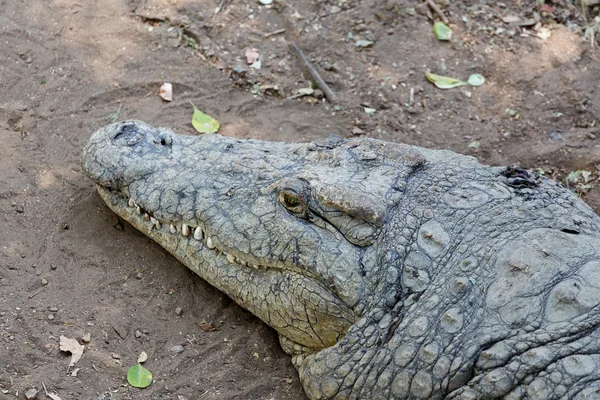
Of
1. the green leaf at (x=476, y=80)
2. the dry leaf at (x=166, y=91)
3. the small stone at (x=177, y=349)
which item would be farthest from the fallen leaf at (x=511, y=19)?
the small stone at (x=177, y=349)

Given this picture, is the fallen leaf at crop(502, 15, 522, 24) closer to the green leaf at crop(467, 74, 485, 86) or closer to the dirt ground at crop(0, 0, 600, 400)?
the dirt ground at crop(0, 0, 600, 400)

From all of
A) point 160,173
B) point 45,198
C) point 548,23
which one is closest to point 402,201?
point 160,173

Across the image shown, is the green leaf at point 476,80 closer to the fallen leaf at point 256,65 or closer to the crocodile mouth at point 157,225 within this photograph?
the fallen leaf at point 256,65

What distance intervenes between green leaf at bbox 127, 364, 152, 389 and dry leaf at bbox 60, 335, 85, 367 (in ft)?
1.01

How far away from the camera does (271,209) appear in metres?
4.23

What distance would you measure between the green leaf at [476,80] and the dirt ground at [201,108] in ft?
0.19

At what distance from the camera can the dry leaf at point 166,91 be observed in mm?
6090

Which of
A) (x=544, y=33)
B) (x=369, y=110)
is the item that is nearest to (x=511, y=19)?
(x=544, y=33)

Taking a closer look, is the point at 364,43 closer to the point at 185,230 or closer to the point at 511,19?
the point at 511,19

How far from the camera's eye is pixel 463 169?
446 cm

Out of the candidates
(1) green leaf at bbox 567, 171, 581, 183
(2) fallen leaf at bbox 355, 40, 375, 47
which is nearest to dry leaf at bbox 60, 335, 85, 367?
(2) fallen leaf at bbox 355, 40, 375, 47

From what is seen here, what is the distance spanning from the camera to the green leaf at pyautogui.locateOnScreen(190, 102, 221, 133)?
5.89 m

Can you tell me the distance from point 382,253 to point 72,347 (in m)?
1.87

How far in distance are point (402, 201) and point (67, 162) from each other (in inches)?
101
